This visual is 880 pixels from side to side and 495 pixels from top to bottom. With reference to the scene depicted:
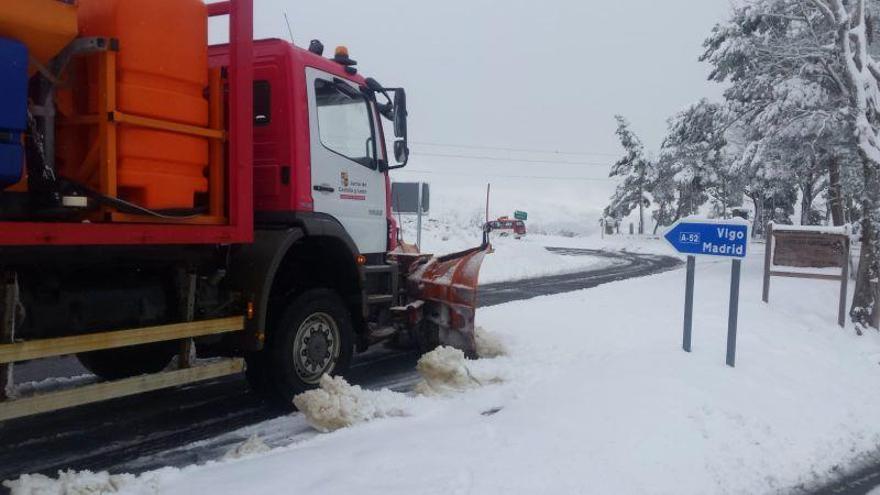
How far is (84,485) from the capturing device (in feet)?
13.3

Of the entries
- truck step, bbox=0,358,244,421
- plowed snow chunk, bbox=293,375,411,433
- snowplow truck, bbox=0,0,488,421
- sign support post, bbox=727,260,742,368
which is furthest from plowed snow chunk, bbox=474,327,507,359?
truck step, bbox=0,358,244,421

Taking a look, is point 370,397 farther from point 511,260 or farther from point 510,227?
point 510,227

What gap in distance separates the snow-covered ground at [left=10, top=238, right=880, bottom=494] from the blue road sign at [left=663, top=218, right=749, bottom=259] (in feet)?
3.55

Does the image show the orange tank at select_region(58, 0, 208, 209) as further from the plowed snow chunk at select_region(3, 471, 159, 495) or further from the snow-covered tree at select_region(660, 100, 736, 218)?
the snow-covered tree at select_region(660, 100, 736, 218)

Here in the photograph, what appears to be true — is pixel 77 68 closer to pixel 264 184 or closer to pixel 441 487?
pixel 264 184

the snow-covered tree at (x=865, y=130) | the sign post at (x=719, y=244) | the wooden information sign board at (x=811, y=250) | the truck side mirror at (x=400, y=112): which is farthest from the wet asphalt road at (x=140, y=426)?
the snow-covered tree at (x=865, y=130)

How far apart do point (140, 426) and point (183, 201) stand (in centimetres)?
209

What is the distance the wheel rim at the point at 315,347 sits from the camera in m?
6.29

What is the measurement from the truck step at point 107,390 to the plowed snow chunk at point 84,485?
0.38 m

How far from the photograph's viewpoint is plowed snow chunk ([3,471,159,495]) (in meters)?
4.03

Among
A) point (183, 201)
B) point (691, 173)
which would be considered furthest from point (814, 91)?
point (691, 173)

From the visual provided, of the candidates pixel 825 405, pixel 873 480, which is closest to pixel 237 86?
pixel 873 480

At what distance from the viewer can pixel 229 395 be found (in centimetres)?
682

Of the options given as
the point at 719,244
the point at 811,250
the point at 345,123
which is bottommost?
the point at 811,250
